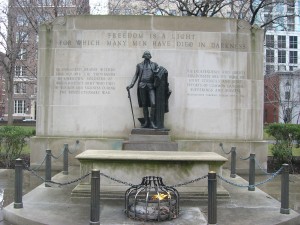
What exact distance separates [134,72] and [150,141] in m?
3.06

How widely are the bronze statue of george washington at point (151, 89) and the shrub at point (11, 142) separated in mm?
4930

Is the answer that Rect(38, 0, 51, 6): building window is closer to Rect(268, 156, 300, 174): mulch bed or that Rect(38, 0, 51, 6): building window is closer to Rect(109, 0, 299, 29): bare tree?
Rect(109, 0, 299, 29): bare tree

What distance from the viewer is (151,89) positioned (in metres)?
13.2

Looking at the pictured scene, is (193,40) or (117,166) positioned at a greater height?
(193,40)

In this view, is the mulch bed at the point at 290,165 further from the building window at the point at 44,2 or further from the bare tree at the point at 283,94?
the bare tree at the point at 283,94

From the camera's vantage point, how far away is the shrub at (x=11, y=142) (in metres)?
15.4

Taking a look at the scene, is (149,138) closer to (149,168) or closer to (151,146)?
(151,146)

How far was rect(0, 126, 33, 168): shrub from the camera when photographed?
15367 millimetres

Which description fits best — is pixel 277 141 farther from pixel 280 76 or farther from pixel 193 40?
pixel 280 76

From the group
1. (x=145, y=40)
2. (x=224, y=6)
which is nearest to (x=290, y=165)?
(x=145, y=40)

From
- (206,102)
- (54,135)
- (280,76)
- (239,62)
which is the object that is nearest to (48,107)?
(54,135)

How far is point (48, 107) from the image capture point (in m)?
14.9

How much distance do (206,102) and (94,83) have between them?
4012mm

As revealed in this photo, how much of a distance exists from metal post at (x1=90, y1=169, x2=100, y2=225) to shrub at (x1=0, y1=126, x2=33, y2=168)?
9.14m
